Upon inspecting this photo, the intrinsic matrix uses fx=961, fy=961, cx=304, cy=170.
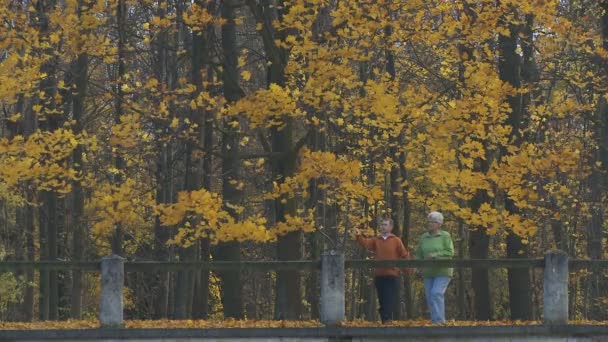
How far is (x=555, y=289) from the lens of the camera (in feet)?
44.0

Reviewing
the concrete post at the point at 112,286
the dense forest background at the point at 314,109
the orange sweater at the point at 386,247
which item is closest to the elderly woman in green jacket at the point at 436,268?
the orange sweater at the point at 386,247

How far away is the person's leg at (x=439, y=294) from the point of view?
43.7 feet

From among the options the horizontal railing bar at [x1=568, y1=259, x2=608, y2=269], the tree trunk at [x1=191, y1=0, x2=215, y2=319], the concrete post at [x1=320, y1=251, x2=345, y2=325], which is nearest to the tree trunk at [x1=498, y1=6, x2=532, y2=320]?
the horizontal railing bar at [x1=568, y1=259, x2=608, y2=269]

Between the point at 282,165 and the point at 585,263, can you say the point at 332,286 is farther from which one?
the point at 282,165

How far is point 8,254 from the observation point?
3083 centimetres

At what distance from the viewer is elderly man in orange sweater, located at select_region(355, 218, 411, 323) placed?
538 inches

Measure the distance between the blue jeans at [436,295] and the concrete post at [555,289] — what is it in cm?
140

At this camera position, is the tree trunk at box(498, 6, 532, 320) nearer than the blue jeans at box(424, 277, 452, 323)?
No

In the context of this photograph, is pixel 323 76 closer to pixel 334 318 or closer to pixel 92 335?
pixel 334 318

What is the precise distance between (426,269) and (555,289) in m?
1.84

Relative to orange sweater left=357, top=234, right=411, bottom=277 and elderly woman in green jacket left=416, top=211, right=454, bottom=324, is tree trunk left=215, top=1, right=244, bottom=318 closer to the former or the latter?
orange sweater left=357, top=234, right=411, bottom=277

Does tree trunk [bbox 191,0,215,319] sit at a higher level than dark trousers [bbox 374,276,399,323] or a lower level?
higher

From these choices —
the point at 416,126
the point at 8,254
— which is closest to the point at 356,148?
the point at 416,126

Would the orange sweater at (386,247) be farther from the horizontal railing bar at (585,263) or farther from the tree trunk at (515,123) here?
the tree trunk at (515,123)
